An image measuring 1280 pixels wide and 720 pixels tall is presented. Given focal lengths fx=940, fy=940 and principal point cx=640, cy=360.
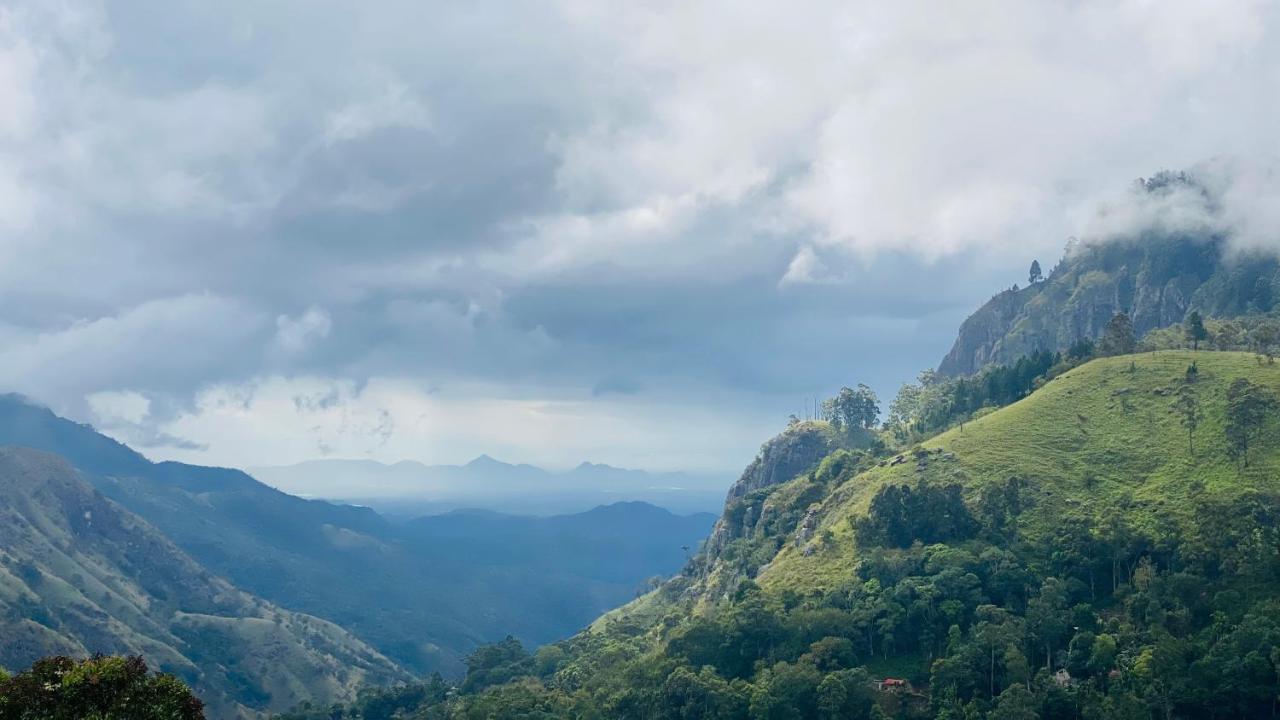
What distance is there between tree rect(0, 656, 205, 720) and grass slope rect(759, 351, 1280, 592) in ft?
395

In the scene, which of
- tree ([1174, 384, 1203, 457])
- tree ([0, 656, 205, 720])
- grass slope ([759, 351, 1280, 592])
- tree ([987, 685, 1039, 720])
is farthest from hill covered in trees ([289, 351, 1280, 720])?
tree ([0, 656, 205, 720])

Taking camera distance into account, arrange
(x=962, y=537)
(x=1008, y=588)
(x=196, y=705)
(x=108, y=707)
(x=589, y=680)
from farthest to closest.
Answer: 1. (x=589, y=680)
2. (x=962, y=537)
3. (x=1008, y=588)
4. (x=196, y=705)
5. (x=108, y=707)

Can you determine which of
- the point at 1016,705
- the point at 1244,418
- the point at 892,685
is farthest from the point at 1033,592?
the point at 1244,418

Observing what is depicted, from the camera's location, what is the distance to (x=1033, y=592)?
141875 mm

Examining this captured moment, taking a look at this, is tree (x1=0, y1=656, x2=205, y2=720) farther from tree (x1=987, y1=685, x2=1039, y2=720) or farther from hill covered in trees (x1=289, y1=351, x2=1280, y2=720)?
tree (x1=987, y1=685, x2=1039, y2=720)

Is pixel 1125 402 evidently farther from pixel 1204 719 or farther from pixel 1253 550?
pixel 1204 719

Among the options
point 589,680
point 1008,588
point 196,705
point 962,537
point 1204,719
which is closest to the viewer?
point 196,705

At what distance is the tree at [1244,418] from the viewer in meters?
161

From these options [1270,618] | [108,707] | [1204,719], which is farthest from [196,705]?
[1270,618]

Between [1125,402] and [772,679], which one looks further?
[1125,402]

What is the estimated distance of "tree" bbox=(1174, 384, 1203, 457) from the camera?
6673 inches

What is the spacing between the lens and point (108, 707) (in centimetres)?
6750

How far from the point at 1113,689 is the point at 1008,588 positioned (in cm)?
2922

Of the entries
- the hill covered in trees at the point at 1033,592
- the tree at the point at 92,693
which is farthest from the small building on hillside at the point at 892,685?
the tree at the point at 92,693
